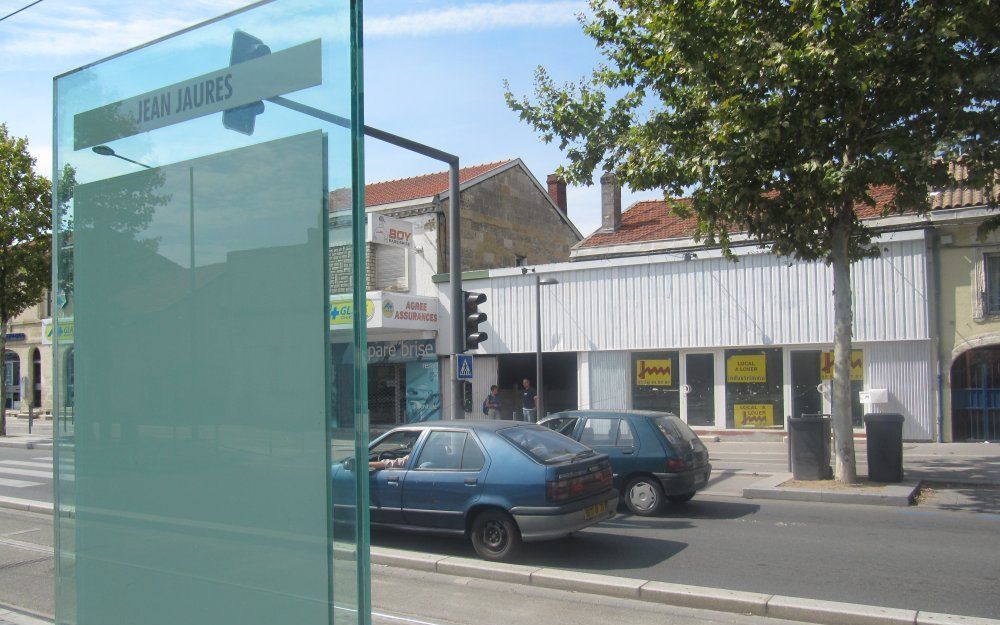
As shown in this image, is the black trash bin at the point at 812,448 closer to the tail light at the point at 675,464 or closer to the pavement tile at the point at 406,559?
the tail light at the point at 675,464

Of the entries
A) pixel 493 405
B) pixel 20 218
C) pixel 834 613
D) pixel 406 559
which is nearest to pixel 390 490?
pixel 406 559

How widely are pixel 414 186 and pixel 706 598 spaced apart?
27.3 meters

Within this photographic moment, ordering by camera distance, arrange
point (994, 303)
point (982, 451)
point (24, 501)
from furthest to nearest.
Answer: point (994, 303) < point (982, 451) < point (24, 501)

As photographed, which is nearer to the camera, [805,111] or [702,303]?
[805,111]

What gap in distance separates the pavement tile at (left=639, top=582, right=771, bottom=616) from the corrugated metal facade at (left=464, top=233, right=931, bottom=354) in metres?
15.0

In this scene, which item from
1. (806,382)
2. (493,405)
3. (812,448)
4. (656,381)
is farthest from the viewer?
(656,381)

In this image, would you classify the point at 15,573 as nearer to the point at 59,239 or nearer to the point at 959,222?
the point at 59,239

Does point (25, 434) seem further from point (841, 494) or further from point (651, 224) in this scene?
point (841, 494)

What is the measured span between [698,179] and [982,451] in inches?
398

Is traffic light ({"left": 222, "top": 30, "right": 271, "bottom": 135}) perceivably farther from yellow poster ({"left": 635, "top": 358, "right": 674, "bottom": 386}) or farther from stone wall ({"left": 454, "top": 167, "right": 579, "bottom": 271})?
stone wall ({"left": 454, "top": 167, "right": 579, "bottom": 271})

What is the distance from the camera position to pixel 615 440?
37.7 ft

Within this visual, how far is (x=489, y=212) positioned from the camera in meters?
30.7

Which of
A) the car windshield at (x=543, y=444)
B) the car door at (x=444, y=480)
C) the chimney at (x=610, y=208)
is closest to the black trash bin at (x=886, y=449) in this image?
the car windshield at (x=543, y=444)

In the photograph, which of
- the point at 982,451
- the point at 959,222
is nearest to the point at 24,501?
the point at 982,451
